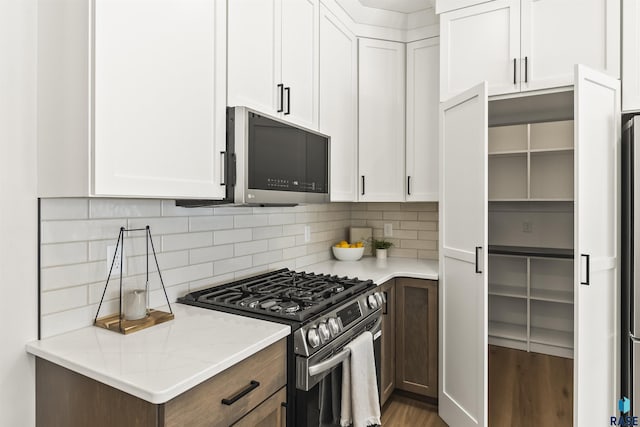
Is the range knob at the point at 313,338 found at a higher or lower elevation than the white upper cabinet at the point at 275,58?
lower

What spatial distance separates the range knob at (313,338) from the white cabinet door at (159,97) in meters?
0.65

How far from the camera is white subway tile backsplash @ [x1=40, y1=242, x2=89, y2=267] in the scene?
1.26 meters

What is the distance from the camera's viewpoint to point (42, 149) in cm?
124

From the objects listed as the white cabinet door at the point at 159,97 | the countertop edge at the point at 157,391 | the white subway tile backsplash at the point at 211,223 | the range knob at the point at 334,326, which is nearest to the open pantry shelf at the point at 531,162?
the range knob at the point at 334,326

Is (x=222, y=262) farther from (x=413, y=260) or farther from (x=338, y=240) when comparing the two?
(x=413, y=260)

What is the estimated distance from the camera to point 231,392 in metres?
1.16

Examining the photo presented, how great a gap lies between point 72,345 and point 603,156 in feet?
8.04

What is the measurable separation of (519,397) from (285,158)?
245 cm

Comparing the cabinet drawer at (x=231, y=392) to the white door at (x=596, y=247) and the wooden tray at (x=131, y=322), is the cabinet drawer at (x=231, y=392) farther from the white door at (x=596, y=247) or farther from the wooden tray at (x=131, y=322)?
the white door at (x=596, y=247)

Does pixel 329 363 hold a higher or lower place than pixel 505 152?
lower

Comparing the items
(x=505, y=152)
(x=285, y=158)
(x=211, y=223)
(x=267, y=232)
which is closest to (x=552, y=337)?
(x=505, y=152)

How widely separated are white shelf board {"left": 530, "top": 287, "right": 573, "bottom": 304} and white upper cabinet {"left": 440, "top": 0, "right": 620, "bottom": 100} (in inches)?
71.5

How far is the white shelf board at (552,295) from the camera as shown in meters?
3.05

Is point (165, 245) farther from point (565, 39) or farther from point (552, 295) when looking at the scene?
point (552, 295)
